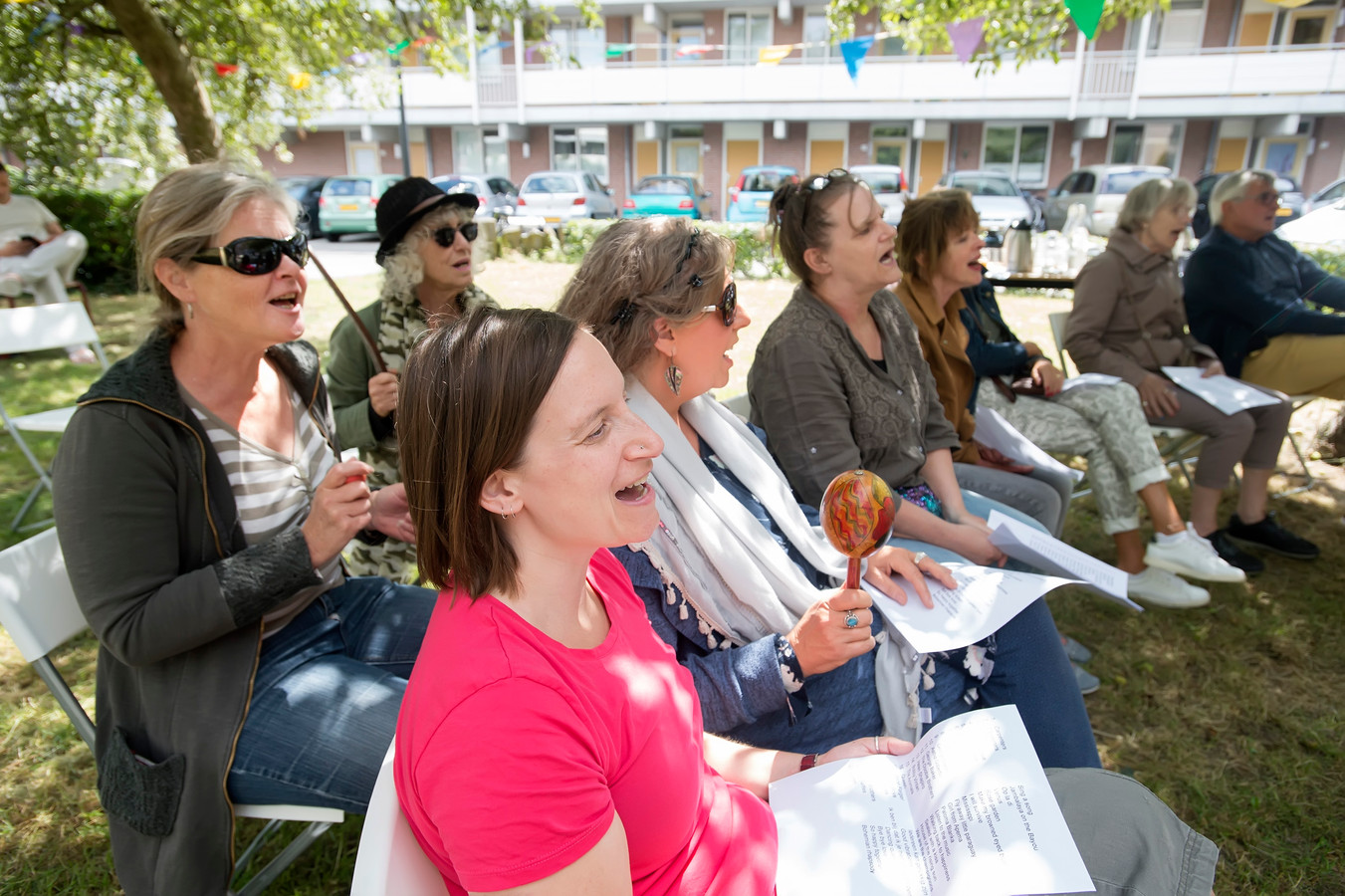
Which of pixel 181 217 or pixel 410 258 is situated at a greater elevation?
pixel 181 217

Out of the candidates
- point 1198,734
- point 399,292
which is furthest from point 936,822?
point 399,292

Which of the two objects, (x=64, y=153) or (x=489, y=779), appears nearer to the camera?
(x=489, y=779)

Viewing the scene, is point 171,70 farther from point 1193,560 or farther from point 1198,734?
point 1198,734

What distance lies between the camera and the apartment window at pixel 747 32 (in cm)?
2550

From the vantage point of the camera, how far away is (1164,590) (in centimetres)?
359

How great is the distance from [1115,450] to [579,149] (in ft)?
88.9

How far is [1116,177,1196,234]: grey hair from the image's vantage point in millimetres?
4129

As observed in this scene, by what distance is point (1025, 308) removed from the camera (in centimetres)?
1016

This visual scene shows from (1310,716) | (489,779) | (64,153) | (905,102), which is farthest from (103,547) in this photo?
(905,102)

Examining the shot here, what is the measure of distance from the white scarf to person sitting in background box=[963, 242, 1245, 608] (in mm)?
2126

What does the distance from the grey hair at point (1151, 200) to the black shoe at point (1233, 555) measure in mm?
1619

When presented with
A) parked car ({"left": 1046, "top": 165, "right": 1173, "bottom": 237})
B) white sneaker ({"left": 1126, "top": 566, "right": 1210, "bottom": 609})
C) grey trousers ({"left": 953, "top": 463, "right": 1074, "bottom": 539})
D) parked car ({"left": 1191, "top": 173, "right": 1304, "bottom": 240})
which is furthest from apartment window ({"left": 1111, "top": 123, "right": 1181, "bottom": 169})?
grey trousers ({"left": 953, "top": 463, "right": 1074, "bottom": 539})

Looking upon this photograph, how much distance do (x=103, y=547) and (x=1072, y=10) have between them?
4447 mm

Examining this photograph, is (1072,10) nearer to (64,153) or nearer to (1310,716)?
(1310,716)
